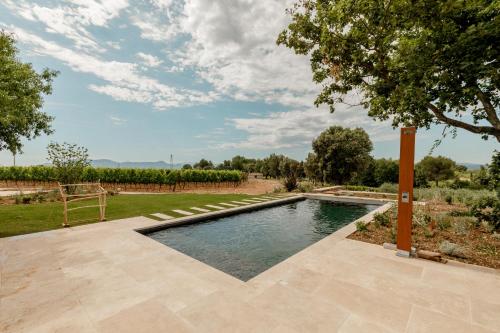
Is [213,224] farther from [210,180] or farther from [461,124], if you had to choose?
[210,180]

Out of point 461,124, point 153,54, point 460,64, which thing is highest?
point 153,54

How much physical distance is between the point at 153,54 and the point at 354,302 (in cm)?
1186

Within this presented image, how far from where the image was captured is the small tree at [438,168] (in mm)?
38375

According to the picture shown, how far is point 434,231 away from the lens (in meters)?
6.00

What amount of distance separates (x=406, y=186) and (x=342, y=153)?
22175 millimetres

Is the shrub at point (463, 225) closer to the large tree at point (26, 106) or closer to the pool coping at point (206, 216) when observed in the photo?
the pool coping at point (206, 216)

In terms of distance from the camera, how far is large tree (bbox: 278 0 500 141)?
13.9 ft

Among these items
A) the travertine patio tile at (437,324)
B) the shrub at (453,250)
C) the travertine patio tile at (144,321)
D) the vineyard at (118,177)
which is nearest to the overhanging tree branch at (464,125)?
the shrub at (453,250)

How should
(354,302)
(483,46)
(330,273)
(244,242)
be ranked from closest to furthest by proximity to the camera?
(354,302), (330,273), (483,46), (244,242)

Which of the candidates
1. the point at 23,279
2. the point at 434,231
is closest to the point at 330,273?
the point at 434,231

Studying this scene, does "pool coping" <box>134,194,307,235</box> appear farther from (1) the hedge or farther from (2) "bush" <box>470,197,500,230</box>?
(1) the hedge

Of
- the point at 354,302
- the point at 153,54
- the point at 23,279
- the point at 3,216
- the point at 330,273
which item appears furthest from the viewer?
the point at 153,54

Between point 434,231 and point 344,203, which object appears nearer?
point 434,231

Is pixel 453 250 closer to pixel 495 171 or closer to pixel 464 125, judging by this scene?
pixel 495 171
